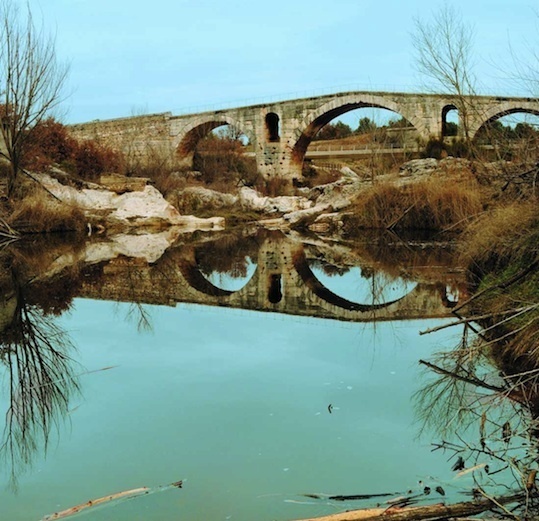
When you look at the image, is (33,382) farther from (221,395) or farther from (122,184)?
(122,184)

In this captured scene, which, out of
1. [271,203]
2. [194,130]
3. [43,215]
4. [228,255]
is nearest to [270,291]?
[228,255]

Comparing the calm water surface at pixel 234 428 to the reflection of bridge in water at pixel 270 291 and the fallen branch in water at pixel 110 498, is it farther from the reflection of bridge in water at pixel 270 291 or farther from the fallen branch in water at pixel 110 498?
the reflection of bridge in water at pixel 270 291

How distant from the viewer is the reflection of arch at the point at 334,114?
1187 inches

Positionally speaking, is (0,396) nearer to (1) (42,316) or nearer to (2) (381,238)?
(1) (42,316)

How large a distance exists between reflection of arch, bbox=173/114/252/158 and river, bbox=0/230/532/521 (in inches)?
989

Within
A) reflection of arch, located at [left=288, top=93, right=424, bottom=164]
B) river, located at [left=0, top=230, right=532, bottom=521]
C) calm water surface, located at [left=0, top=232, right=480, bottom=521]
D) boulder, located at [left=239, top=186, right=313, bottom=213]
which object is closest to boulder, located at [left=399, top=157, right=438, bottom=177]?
boulder, located at [left=239, top=186, right=313, bottom=213]

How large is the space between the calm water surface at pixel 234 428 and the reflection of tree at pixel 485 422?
0.13 m

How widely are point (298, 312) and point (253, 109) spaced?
26.6m

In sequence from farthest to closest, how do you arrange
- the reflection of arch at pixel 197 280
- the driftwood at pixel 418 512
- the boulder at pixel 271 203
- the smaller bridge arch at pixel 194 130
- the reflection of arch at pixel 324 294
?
the smaller bridge arch at pixel 194 130
the boulder at pixel 271 203
the reflection of arch at pixel 197 280
the reflection of arch at pixel 324 294
the driftwood at pixel 418 512

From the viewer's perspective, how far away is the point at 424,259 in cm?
1278

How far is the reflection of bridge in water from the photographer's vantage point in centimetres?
838

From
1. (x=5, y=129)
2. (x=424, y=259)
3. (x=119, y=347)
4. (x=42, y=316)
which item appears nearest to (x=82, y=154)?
(x=5, y=129)

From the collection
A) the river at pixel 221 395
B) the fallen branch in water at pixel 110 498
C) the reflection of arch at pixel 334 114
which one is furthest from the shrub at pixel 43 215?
the fallen branch in water at pixel 110 498

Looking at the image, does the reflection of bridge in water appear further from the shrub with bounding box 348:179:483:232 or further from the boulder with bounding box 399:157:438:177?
the boulder with bounding box 399:157:438:177
